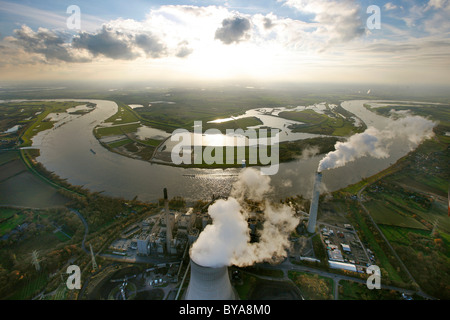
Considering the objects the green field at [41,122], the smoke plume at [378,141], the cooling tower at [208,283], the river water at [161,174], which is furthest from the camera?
the green field at [41,122]

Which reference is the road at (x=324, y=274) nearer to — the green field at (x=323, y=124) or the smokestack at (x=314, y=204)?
the smokestack at (x=314, y=204)

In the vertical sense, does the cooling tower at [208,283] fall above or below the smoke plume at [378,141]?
below

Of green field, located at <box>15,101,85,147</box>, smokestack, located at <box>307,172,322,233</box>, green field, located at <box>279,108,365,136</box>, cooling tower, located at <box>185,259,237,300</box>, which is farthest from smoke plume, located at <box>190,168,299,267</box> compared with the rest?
green field, located at <box>15,101,85,147</box>

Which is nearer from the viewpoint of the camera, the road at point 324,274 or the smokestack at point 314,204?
the road at point 324,274

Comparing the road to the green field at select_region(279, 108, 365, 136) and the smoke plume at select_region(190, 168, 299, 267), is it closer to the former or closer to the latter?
the smoke plume at select_region(190, 168, 299, 267)

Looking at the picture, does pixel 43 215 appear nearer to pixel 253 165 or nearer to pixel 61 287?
pixel 61 287

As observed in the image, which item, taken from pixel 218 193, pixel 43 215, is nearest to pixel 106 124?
pixel 43 215

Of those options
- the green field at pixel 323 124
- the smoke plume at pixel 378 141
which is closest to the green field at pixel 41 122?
the smoke plume at pixel 378 141

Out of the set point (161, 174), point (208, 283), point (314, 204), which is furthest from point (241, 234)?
point (161, 174)
